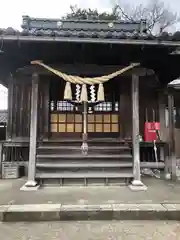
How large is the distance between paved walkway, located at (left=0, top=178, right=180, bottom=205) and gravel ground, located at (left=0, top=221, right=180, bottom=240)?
0.66 meters

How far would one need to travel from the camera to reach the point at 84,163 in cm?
670

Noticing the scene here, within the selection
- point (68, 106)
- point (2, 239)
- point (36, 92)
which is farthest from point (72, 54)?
point (2, 239)

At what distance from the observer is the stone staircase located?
6.31m

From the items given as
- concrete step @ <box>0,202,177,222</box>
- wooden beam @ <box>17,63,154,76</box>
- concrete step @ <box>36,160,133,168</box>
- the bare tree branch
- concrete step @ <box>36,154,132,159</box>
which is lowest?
concrete step @ <box>0,202,177,222</box>

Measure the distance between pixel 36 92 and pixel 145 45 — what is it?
9.79 feet

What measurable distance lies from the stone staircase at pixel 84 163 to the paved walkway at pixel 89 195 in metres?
0.34

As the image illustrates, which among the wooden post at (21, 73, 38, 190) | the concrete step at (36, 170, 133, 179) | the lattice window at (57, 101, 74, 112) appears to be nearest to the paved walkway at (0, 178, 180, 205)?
the concrete step at (36, 170, 133, 179)

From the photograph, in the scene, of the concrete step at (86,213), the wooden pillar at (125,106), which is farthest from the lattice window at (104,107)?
the concrete step at (86,213)

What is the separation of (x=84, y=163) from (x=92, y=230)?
3032mm

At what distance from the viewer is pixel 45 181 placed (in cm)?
632

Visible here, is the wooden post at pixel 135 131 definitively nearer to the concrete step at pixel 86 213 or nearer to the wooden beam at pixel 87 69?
the wooden beam at pixel 87 69

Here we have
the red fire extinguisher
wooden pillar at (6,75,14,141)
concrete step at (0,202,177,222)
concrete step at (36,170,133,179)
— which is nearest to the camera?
concrete step at (0,202,177,222)

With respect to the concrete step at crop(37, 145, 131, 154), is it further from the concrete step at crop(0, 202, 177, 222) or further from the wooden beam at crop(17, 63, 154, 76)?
the concrete step at crop(0, 202, 177, 222)

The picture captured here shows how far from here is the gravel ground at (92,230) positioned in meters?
3.45
